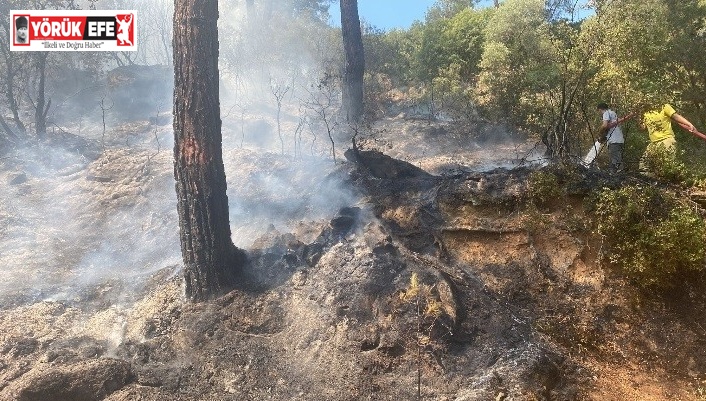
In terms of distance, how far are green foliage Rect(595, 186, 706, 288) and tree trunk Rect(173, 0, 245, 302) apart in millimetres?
4003

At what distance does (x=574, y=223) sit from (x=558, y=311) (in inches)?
37.5

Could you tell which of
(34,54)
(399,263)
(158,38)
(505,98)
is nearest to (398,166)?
(399,263)

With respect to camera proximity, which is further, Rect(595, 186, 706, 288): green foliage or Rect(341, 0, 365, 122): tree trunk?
Rect(341, 0, 365, 122): tree trunk

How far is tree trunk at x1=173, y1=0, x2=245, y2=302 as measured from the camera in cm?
510

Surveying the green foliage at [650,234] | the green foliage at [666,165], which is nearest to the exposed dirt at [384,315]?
the green foliage at [650,234]

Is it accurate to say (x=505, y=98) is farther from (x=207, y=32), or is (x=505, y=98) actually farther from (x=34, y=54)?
(x=34, y=54)

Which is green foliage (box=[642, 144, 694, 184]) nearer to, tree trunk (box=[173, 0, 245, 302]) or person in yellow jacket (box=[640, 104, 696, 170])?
person in yellow jacket (box=[640, 104, 696, 170])

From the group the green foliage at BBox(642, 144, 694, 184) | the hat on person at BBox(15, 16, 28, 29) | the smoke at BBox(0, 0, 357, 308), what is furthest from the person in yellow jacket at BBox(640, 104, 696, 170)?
the hat on person at BBox(15, 16, 28, 29)

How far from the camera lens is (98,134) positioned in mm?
12859

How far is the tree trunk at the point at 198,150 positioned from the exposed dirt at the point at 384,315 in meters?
0.38

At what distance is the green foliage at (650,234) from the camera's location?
414cm

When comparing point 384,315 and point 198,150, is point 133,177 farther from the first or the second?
point 384,315

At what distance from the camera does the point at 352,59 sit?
38.6ft

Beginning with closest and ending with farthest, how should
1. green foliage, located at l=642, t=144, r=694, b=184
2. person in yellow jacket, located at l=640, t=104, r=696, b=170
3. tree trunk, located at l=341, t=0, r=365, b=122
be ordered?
green foliage, located at l=642, t=144, r=694, b=184 → person in yellow jacket, located at l=640, t=104, r=696, b=170 → tree trunk, located at l=341, t=0, r=365, b=122
